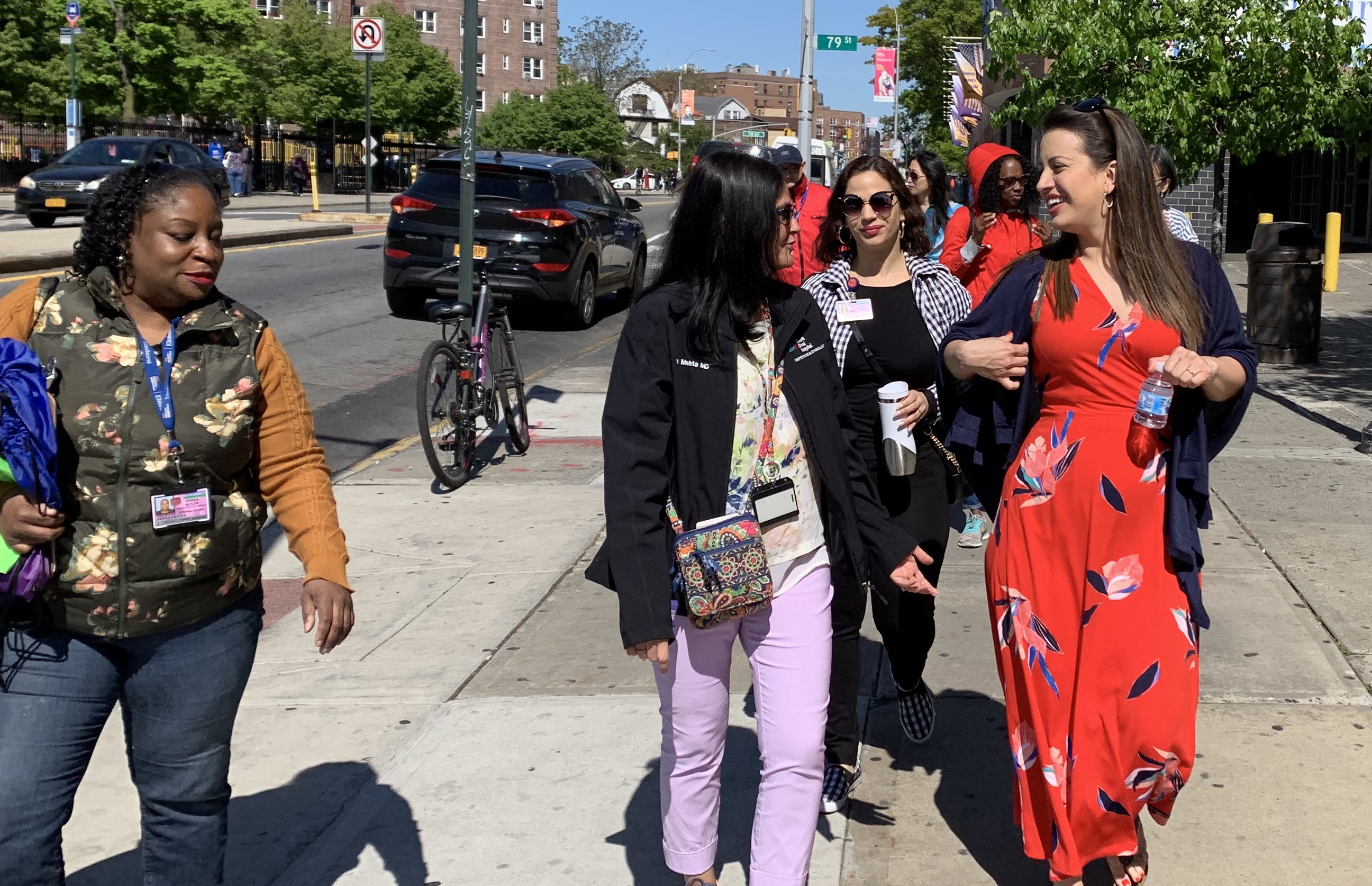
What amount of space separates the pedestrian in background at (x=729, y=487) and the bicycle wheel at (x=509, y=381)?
566 centimetres

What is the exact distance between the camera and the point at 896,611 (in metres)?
4.20

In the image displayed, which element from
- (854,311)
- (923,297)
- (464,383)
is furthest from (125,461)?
(464,383)

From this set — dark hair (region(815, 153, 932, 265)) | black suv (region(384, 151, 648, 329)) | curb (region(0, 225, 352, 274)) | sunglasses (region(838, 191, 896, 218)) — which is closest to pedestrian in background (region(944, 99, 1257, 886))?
sunglasses (region(838, 191, 896, 218))

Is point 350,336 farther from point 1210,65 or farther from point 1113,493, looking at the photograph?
point 1113,493

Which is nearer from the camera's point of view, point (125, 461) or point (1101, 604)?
point (125, 461)

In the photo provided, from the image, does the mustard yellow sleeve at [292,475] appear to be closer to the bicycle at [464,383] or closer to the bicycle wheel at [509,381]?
the bicycle at [464,383]

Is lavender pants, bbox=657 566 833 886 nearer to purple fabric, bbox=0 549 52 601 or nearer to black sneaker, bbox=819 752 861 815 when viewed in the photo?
black sneaker, bbox=819 752 861 815

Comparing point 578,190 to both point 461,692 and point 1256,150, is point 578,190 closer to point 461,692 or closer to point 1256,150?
point 1256,150

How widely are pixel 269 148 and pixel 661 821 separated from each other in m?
57.8

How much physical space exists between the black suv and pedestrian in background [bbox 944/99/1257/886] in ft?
36.6

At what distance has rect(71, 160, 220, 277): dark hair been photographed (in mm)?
2889

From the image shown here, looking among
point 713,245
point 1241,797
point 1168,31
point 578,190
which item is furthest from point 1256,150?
point 713,245

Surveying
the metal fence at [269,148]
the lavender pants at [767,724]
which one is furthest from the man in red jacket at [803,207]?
the metal fence at [269,148]

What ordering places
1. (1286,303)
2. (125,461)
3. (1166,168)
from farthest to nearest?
(1286,303), (1166,168), (125,461)
